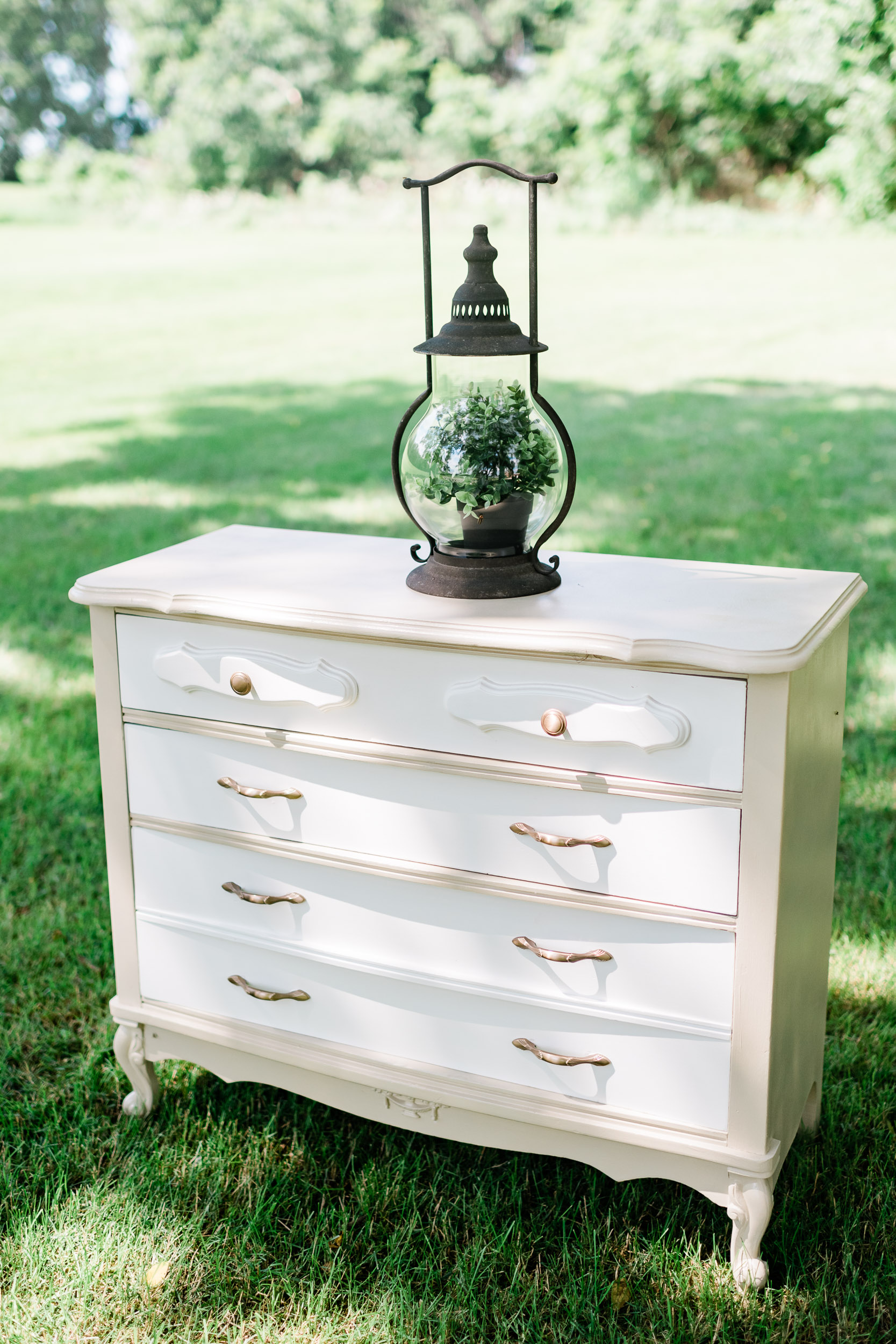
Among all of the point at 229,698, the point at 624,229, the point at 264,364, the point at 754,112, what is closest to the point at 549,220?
the point at 624,229

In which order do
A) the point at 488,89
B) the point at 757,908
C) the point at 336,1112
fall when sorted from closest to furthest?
the point at 757,908, the point at 336,1112, the point at 488,89

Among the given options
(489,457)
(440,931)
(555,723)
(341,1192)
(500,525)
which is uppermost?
(489,457)

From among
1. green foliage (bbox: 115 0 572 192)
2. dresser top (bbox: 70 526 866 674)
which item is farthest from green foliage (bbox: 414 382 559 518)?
green foliage (bbox: 115 0 572 192)

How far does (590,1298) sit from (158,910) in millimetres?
969

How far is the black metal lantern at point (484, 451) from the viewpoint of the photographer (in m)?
1.80

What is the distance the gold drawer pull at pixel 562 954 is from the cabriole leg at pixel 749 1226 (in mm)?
389

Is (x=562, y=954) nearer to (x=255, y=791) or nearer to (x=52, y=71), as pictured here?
(x=255, y=791)

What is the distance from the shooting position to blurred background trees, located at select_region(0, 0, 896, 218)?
552 inches

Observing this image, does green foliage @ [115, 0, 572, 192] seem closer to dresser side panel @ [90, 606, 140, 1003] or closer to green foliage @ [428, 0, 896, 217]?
green foliage @ [428, 0, 896, 217]

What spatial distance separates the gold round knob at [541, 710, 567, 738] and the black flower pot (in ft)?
1.08

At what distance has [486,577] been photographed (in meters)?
1.87

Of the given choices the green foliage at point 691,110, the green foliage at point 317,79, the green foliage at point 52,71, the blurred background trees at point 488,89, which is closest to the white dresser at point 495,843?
the blurred background trees at point 488,89

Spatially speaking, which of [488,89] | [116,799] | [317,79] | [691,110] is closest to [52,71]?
[317,79]

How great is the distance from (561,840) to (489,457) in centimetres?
59
